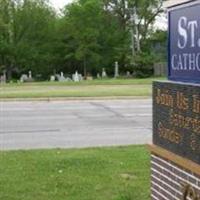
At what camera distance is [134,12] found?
56906 millimetres

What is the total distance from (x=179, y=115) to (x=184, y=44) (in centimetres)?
51

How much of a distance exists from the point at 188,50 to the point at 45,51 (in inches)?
1948

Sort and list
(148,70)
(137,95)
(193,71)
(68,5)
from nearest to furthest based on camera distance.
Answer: (193,71) → (137,95) → (148,70) → (68,5)

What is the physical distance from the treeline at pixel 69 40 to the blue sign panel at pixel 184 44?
45274 millimetres

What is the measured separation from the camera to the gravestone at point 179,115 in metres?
4.67

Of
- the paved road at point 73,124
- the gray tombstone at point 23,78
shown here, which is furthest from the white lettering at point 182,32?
the gray tombstone at point 23,78

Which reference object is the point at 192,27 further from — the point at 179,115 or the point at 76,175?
the point at 76,175

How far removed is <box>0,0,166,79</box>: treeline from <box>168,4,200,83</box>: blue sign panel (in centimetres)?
4527

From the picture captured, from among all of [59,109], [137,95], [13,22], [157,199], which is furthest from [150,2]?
[157,199]

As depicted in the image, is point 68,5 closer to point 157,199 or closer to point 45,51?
point 45,51

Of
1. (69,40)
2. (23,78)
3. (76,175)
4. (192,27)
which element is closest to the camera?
(192,27)

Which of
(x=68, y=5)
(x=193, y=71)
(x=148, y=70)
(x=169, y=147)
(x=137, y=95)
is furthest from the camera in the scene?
(x=68, y=5)

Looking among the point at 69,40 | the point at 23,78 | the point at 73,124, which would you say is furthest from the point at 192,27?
the point at 69,40

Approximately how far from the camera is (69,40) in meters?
53.1
